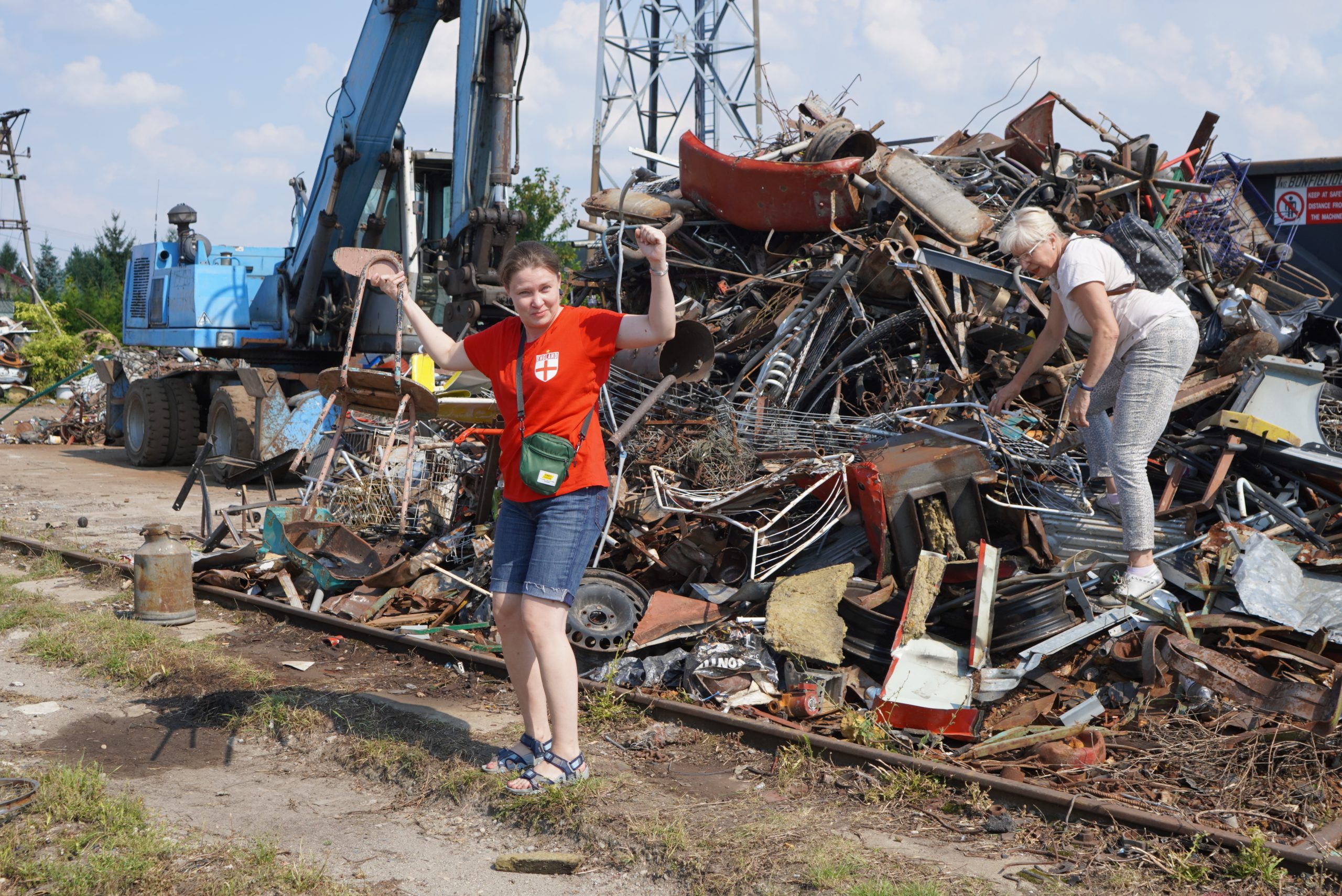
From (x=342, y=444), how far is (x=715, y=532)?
4303mm

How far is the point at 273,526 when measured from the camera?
7.33m

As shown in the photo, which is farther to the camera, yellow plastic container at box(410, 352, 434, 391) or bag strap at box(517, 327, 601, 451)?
yellow plastic container at box(410, 352, 434, 391)

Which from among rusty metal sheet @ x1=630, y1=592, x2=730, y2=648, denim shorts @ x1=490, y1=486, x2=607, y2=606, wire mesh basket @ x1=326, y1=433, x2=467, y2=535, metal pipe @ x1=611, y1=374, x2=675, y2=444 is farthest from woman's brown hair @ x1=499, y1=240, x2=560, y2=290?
wire mesh basket @ x1=326, y1=433, x2=467, y2=535

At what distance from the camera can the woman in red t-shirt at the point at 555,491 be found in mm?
3846

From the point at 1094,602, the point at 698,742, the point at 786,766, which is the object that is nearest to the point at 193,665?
the point at 698,742

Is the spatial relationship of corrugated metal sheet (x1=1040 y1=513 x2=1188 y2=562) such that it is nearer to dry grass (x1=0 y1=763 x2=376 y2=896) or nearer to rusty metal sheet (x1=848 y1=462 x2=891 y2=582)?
rusty metal sheet (x1=848 y1=462 x2=891 y2=582)

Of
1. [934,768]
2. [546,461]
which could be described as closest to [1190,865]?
[934,768]

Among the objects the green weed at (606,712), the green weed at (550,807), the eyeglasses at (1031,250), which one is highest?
the eyeglasses at (1031,250)

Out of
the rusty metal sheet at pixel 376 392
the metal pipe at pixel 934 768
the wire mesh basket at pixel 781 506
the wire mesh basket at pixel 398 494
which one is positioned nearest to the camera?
the metal pipe at pixel 934 768

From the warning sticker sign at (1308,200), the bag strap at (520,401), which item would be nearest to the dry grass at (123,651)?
the bag strap at (520,401)

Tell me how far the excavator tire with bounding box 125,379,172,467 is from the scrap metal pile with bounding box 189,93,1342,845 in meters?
5.80

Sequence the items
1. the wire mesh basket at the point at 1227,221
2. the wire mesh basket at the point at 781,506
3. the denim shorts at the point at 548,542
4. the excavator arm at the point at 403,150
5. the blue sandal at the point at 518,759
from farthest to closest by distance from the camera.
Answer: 1. the excavator arm at the point at 403,150
2. the wire mesh basket at the point at 1227,221
3. the wire mesh basket at the point at 781,506
4. the blue sandal at the point at 518,759
5. the denim shorts at the point at 548,542

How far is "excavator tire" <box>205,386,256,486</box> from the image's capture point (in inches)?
513

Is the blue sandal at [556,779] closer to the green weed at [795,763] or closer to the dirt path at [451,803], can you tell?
the dirt path at [451,803]
